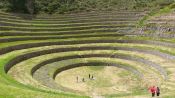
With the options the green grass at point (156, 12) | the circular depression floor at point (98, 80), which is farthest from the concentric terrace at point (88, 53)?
the green grass at point (156, 12)

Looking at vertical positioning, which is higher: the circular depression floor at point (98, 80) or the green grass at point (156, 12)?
the green grass at point (156, 12)

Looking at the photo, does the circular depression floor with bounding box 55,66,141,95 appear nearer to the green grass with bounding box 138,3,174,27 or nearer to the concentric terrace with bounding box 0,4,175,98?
the concentric terrace with bounding box 0,4,175,98

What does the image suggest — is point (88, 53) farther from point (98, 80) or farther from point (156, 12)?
point (156, 12)

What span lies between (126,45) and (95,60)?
7.75 m

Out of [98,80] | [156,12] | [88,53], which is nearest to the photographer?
[98,80]

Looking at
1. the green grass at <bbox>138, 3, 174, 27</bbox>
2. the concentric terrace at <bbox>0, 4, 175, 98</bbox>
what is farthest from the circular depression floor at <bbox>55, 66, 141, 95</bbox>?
the green grass at <bbox>138, 3, 174, 27</bbox>

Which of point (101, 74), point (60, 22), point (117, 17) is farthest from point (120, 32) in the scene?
point (101, 74)

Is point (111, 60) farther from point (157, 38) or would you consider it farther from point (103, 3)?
point (103, 3)

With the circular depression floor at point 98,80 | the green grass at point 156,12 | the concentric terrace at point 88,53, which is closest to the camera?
the concentric terrace at point 88,53

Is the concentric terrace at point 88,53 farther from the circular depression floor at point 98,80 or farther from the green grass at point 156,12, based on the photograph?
the green grass at point 156,12

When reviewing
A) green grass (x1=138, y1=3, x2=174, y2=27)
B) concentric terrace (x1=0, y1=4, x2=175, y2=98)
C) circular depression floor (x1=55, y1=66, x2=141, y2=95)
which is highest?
green grass (x1=138, y1=3, x2=174, y2=27)

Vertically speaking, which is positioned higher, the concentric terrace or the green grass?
the green grass

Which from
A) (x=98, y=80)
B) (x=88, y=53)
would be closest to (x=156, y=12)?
(x=88, y=53)

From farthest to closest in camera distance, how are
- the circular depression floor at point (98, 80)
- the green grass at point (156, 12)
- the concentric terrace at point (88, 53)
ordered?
the green grass at point (156, 12)
the circular depression floor at point (98, 80)
the concentric terrace at point (88, 53)
